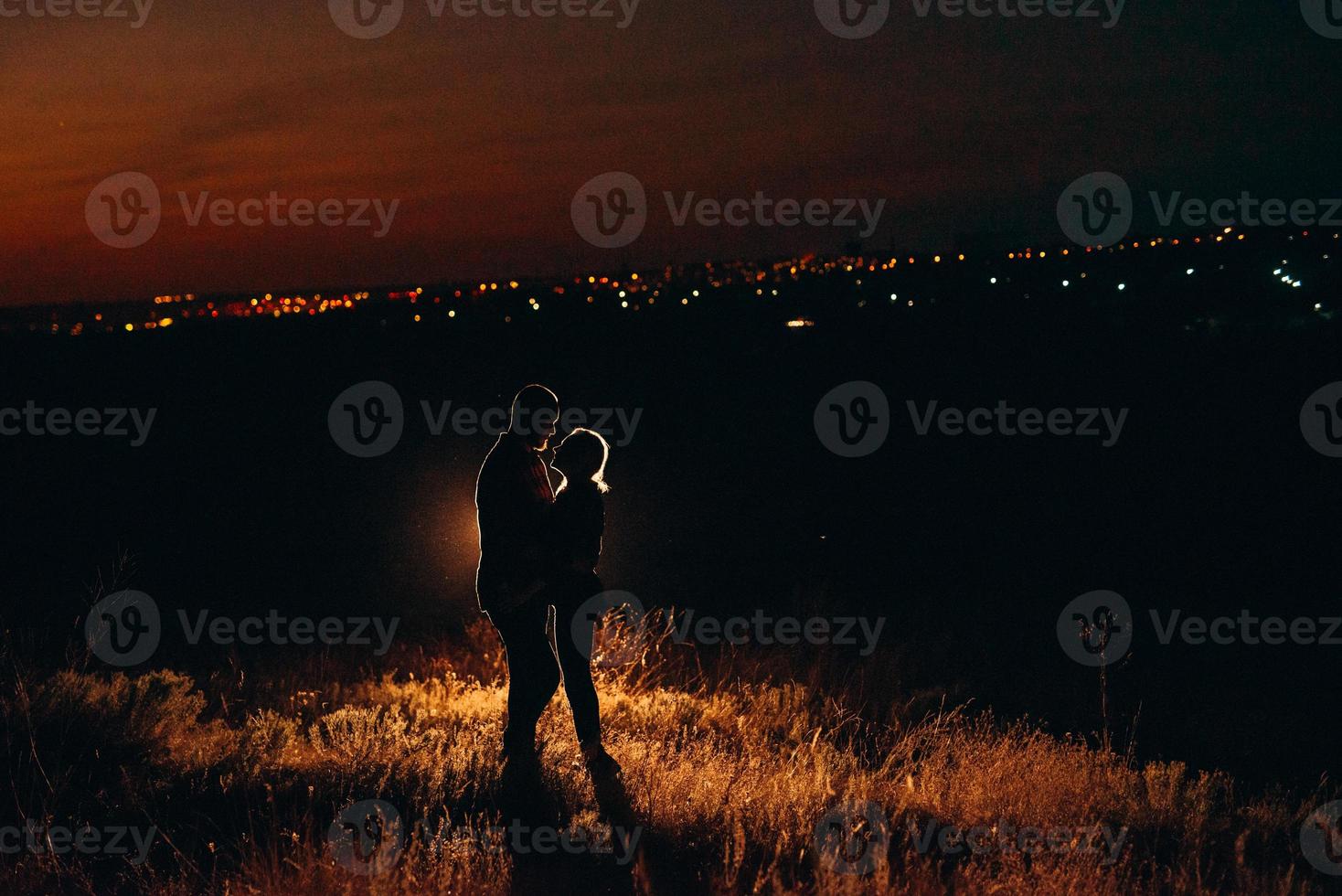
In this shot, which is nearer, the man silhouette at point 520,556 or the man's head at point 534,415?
the man silhouette at point 520,556

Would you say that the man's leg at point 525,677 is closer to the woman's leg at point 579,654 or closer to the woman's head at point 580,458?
the woman's leg at point 579,654

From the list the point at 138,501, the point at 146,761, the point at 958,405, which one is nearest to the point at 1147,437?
the point at 958,405

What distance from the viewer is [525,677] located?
5652 mm

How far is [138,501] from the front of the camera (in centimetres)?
2328

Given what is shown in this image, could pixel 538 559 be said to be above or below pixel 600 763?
above

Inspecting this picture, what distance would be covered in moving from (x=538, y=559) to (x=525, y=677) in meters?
0.59

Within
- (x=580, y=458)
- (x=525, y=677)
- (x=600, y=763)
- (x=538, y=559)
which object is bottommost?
(x=600, y=763)

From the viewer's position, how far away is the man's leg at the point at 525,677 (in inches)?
222

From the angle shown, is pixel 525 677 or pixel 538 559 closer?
pixel 538 559

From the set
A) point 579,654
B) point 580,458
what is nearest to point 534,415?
point 580,458

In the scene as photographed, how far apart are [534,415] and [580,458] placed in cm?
31

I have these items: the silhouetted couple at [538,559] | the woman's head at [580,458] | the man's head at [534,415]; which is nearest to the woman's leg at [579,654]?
the silhouetted couple at [538,559]

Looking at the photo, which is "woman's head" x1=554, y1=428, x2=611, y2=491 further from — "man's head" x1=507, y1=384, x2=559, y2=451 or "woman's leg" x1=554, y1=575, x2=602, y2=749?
"woman's leg" x1=554, y1=575, x2=602, y2=749

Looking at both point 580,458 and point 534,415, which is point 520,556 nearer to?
point 580,458
